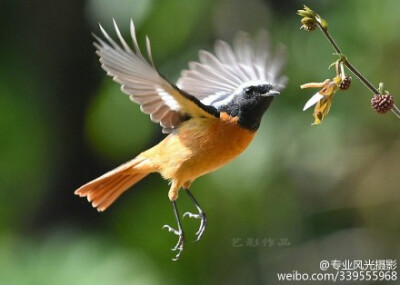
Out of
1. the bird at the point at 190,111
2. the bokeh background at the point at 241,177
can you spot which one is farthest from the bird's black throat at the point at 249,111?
the bokeh background at the point at 241,177

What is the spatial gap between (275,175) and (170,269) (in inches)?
19.1

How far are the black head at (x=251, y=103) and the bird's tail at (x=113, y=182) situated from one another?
21cm

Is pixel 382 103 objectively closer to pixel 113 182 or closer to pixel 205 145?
pixel 205 145

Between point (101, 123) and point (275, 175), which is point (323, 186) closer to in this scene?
point (275, 175)

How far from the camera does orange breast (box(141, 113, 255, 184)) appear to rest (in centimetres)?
117

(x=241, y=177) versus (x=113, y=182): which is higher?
(x=241, y=177)

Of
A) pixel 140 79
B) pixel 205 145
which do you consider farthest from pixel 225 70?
pixel 140 79

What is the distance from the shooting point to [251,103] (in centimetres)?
114

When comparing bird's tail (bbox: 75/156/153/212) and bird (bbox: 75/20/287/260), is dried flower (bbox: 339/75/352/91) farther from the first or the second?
bird's tail (bbox: 75/156/153/212)

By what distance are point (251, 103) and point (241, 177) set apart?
1306 millimetres

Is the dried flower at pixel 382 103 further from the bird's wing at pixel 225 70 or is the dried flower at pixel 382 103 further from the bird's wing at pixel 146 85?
the bird's wing at pixel 225 70

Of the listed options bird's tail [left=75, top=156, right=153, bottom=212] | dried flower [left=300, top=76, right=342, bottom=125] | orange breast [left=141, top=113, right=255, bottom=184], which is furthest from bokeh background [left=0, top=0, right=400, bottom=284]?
dried flower [left=300, top=76, right=342, bottom=125]

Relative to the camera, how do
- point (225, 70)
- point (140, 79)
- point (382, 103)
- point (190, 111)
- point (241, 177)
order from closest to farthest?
point (382, 103)
point (140, 79)
point (190, 111)
point (225, 70)
point (241, 177)

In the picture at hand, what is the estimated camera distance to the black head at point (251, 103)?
44.2 inches
